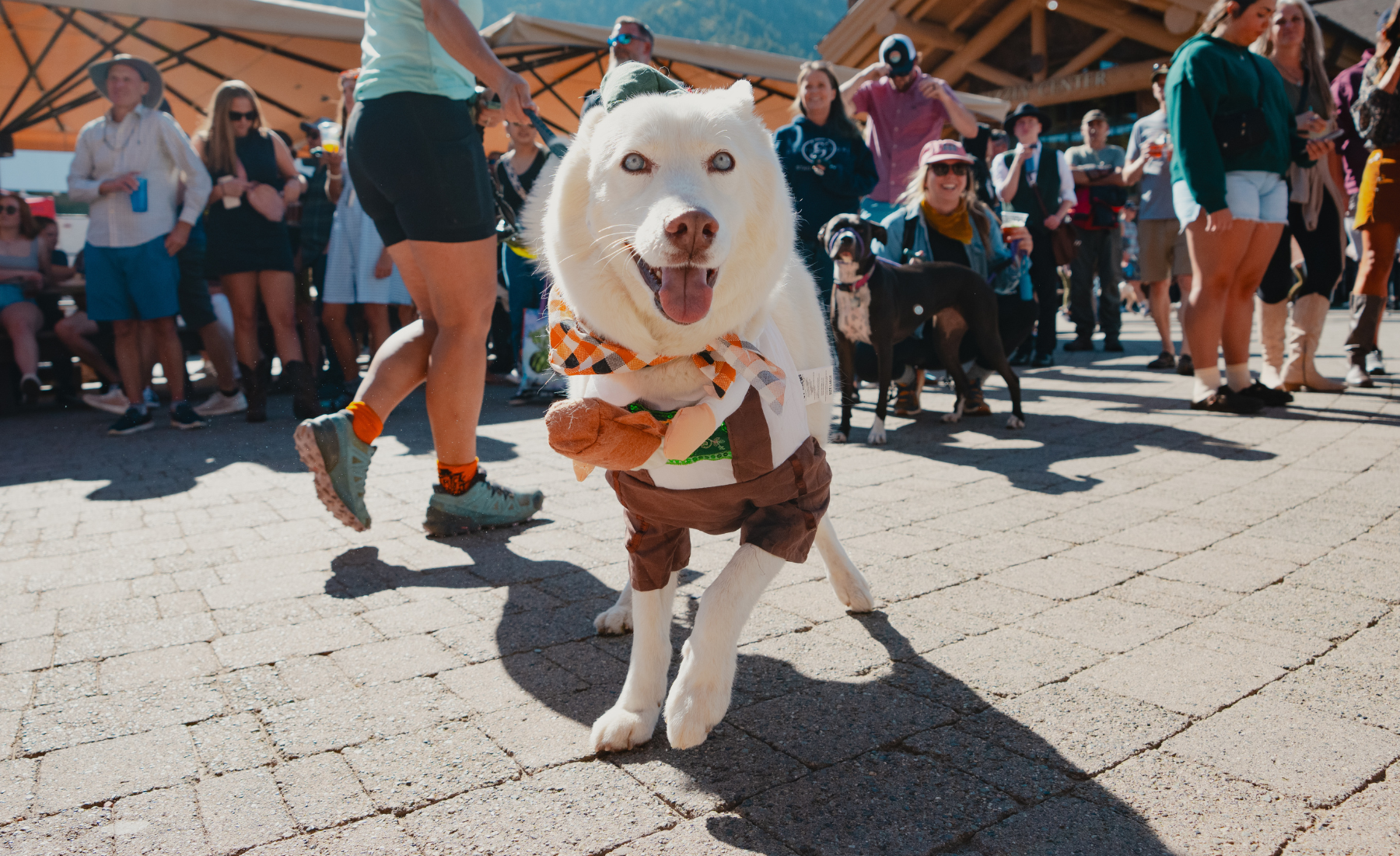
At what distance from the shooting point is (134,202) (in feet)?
19.0

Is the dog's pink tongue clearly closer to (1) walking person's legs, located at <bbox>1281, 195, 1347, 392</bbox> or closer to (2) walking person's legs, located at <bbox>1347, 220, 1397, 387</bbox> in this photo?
(1) walking person's legs, located at <bbox>1281, 195, 1347, 392</bbox>

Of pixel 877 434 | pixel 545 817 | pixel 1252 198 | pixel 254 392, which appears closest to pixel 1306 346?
pixel 1252 198

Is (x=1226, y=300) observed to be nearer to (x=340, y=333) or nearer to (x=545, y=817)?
(x=545, y=817)

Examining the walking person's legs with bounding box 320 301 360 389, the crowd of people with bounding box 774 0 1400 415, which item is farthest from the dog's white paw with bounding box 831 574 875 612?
the walking person's legs with bounding box 320 301 360 389

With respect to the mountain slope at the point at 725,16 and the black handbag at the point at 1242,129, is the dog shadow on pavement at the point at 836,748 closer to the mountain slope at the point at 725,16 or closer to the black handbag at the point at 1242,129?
the black handbag at the point at 1242,129

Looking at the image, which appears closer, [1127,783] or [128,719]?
[1127,783]

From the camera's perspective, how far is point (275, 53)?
8.84 m

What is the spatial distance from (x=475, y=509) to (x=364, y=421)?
53 cm

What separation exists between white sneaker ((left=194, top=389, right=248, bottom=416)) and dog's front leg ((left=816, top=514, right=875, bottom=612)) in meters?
5.74

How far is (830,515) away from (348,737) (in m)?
2.09

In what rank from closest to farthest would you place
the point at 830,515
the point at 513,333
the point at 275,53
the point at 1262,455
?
the point at 830,515
the point at 1262,455
the point at 513,333
the point at 275,53

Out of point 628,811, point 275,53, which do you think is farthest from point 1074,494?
point 275,53

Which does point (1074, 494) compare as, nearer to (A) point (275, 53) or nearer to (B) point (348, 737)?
(B) point (348, 737)

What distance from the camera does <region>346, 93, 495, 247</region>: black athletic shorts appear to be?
9.59ft
